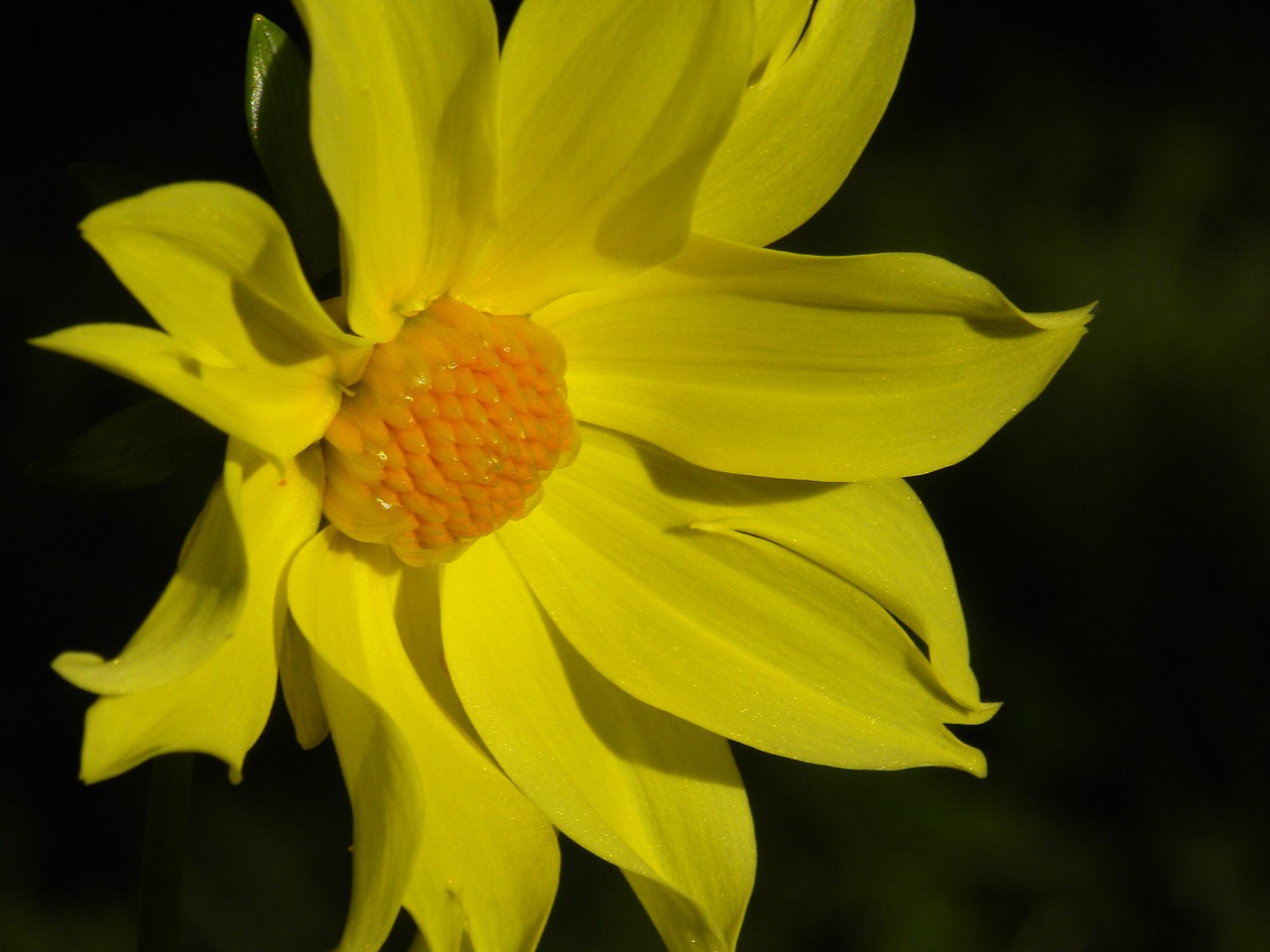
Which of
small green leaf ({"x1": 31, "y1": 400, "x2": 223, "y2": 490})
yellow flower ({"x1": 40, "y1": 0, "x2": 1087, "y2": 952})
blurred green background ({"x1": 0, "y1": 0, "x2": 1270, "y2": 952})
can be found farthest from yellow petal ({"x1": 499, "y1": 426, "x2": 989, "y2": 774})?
blurred green background ({"x1": 0, "y1": 0, "x2": 1270, "y2": 952})

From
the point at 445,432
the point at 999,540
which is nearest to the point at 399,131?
the point at 445,432

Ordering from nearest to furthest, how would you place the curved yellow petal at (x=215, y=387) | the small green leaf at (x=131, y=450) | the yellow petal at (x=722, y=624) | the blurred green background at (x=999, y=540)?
the curved yellow petal at (x=215, y=387) < the small green leaf at (x=131, y=450) < the yellow petal at (x=722, y=624) < the blurred green background at (x=999, y=540)

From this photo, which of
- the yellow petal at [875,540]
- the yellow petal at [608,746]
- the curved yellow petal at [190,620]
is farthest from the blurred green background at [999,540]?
the curved yellow petal at [190,620]

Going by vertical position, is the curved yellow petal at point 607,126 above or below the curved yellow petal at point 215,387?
above

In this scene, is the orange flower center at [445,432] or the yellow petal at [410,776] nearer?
the yellow petal at [410,776]

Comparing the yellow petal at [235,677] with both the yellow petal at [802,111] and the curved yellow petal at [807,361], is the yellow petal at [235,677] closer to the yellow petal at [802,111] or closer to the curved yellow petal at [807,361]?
the curved yellow petal at [807,361]
